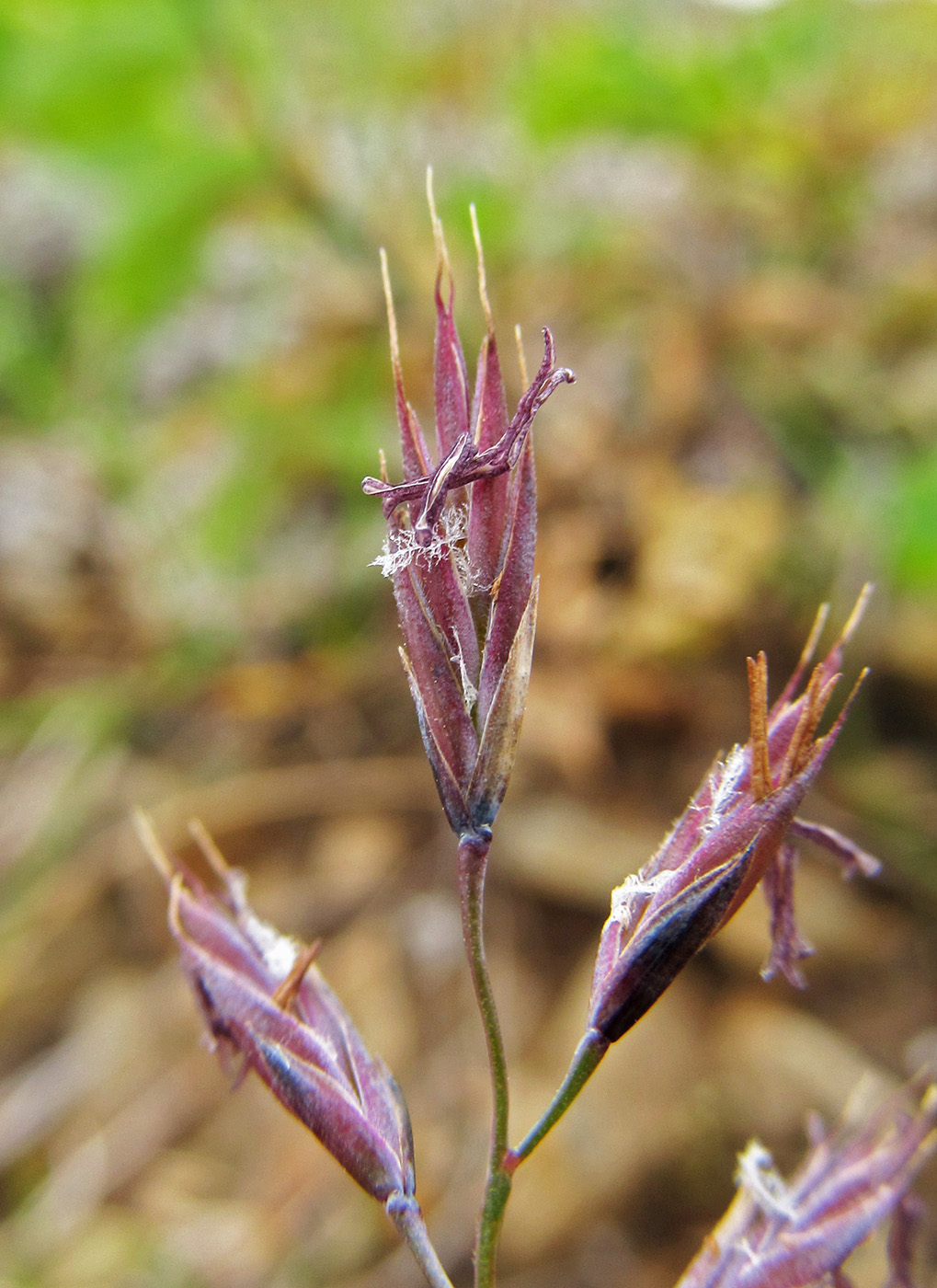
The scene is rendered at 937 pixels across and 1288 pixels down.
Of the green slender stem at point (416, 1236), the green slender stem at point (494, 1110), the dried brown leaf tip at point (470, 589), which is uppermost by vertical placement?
the dried brown leaf tip at point (470, 589)

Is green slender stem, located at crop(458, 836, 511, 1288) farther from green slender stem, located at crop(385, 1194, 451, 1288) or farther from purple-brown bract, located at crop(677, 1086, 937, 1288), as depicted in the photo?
purple-brown bract, located at crop(677, 1086, 937, 1288)

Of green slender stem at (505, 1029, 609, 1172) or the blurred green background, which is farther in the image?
the blurred green background

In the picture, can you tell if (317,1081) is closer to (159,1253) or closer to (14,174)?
(159,1253)

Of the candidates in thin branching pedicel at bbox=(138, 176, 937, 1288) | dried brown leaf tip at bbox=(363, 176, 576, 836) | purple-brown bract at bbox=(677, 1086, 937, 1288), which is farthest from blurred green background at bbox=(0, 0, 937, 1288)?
dried brown leaf tip at bbox=(363, 176, 576, 836)

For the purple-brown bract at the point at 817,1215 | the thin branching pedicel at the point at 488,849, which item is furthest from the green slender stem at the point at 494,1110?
the purple-brown bract at the point at 817,1215

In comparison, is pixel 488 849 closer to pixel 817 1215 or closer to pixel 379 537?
pixel 817 1215

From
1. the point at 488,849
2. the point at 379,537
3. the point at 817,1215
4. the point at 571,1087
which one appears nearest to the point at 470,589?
the point at 488,849

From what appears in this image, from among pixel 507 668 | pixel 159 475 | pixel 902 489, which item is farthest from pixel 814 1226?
pixel 159 475

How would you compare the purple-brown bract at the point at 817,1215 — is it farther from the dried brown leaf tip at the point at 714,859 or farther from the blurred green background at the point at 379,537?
the blurred green background at the point at 379,537
